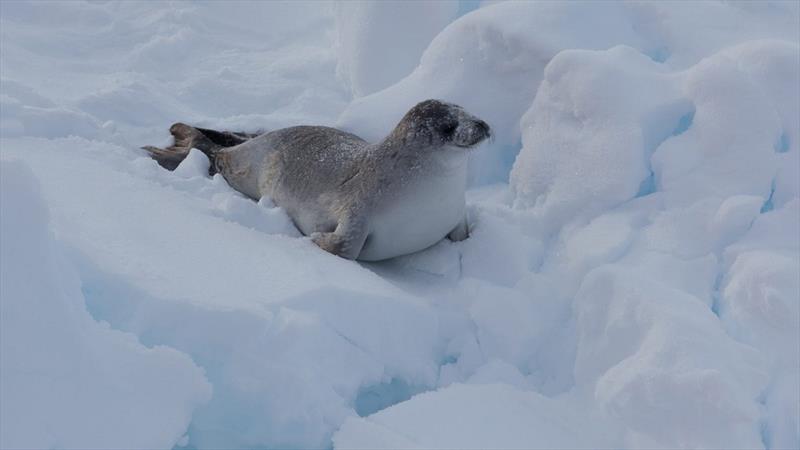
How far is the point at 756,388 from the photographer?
258 centimetres

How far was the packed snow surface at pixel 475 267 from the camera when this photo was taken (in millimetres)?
2295

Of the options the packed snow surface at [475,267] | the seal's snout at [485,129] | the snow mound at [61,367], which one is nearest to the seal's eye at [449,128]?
the seal's snout at [485,129]

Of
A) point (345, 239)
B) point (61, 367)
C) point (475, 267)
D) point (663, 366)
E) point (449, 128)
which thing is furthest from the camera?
point (449, 128)

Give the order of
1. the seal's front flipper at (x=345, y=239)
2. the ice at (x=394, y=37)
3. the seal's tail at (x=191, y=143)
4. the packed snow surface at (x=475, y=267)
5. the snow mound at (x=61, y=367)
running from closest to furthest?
the snow mound at (x=61, y=367) → the packed snow surface at (x=475, y=267) → the seal's front flipper at (x=345, y=239) → the seal's tail at (x=191, y=143) → the ice at (x=394, y=37)

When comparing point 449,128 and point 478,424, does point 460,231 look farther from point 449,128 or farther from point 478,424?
point 478,424

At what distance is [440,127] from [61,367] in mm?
2124

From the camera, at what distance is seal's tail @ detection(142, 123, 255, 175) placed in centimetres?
456

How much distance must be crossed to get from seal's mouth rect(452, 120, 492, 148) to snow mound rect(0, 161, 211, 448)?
5.85ft

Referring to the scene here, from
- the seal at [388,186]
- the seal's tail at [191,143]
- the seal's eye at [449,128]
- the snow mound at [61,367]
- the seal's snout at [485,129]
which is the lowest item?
the seal's tail at [191,143]

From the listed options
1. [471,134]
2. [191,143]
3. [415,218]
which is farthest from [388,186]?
[191,143]

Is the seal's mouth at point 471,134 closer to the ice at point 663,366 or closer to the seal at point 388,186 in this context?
the seal at point 388,186

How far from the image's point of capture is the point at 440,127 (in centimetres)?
392

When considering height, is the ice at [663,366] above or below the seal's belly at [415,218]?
above

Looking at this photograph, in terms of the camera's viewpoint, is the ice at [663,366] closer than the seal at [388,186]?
Yes
